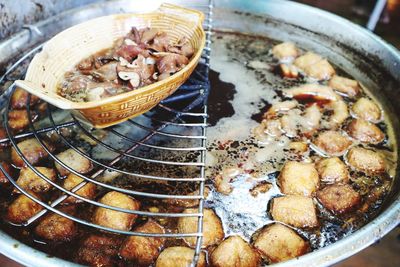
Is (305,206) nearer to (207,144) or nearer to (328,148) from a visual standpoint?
(328,148)

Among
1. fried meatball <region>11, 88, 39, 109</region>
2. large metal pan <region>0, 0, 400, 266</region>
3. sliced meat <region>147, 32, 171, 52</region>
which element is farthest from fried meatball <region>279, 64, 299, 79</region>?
fried meatball <region>11, 88, 39, 109</region>

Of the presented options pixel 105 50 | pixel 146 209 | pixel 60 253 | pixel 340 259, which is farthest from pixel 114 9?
pixel 340 259

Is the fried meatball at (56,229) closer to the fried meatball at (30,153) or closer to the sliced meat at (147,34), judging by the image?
the fried meatball at (30,153)

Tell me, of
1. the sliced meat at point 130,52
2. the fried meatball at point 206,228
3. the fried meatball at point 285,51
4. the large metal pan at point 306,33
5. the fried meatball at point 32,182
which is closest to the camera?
the fried meatball at point 206,228

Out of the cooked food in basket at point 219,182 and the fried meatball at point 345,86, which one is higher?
the fried meatball at point 345,86

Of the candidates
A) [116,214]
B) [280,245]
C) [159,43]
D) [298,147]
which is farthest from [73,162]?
[298,147]


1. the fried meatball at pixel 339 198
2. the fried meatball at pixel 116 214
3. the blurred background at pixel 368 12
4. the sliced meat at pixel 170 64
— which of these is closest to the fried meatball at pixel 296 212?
the fried meatball at pixel 339 198

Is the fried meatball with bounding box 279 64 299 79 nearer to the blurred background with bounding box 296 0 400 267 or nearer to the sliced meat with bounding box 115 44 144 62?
the sliced meat with bounding box 115 44 144 62
